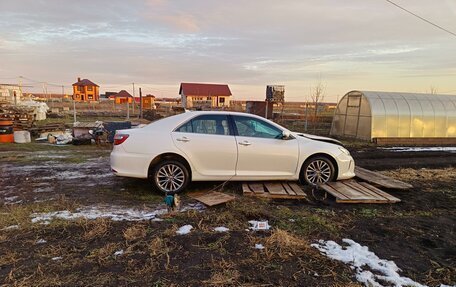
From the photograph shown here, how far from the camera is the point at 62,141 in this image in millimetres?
12906

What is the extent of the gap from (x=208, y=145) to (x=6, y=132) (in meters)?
11.1

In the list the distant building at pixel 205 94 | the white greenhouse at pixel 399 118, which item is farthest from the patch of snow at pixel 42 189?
the distant building at pixel 205 94

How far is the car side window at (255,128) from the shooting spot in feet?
19.9

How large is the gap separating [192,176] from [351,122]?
13.7 m

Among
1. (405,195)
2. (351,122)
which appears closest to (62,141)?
(405,195)

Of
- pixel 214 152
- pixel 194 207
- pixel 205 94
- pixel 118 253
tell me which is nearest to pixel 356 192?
pixel 214 152

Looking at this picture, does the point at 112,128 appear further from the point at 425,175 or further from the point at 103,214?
the point at 425,175

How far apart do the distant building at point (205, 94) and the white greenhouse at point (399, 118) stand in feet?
119

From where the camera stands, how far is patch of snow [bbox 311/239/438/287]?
311 cm

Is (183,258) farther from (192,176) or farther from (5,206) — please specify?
(5,206)

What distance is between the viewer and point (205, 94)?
53562 mm

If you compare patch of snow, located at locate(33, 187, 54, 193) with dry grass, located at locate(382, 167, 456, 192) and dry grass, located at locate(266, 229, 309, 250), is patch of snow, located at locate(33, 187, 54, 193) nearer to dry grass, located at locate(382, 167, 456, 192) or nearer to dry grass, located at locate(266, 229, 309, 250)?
dry grass, located at locate(266, 229, 309, 250)

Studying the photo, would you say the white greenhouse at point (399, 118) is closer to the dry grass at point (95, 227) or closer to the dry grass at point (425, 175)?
the dry grass at point (425, 175)

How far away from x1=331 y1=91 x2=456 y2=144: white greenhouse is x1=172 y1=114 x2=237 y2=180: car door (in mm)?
11834
